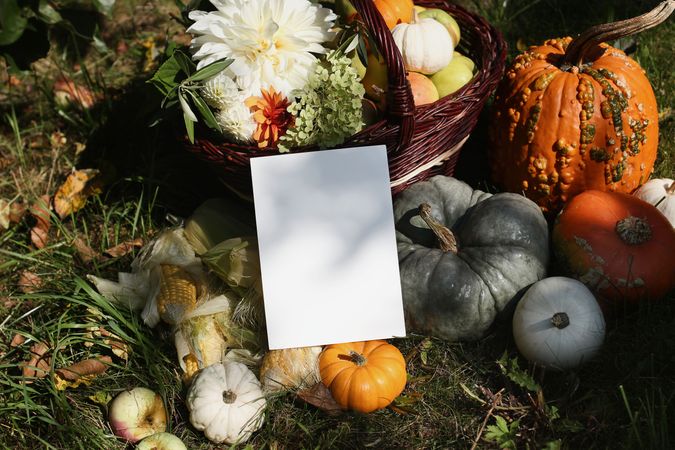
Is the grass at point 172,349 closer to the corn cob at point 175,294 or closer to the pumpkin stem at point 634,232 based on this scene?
the corn cob at point 175,294

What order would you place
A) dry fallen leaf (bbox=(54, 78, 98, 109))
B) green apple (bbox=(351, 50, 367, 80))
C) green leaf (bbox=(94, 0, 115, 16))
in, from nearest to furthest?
green apple (bbox=(351, 50, 367, 80)), green leaf (bbox=(94, 0, 115, 16)), dry fallen leaf (bbox=(54, 78, 98, 109))

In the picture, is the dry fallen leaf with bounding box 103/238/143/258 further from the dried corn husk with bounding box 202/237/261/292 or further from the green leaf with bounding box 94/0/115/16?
the green leaf with bounding box 94/0/115/16

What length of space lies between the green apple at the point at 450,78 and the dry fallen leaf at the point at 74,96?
1.73m

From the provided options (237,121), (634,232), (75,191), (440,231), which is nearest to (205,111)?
(237,121)

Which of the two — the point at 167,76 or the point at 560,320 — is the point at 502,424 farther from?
the point at 167,76

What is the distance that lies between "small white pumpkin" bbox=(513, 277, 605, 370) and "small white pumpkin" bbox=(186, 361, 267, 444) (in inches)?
33.5

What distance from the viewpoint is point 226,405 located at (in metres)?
2.06

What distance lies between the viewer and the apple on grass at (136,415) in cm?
210

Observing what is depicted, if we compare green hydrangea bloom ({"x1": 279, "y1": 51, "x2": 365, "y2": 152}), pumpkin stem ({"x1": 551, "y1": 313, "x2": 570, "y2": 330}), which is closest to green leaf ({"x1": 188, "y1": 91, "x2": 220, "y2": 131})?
green hydrangea bloom ({"x1": 279, "y1": 51, "x2": 365, "y2": 152})

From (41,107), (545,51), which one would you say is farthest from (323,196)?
(41,107)

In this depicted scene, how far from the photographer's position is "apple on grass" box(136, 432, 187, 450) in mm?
2014

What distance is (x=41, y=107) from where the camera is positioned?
336 cm

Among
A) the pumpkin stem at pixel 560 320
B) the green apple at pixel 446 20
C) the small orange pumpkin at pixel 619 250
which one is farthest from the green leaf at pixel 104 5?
the pumpkin stem at pixel 560 320

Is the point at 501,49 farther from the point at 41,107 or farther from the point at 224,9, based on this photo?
the point at 41,107
